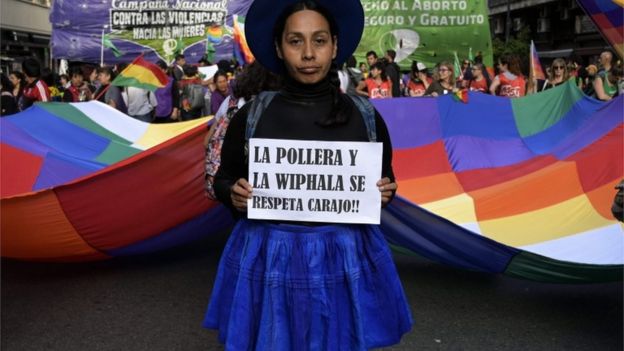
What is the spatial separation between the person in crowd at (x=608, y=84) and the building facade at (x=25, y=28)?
24.0m

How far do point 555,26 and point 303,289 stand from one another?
44365 millimetres

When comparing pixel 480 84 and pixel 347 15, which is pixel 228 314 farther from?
pixel 480 84

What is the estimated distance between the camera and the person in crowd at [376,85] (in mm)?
10758

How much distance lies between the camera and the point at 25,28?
33969 millimetres

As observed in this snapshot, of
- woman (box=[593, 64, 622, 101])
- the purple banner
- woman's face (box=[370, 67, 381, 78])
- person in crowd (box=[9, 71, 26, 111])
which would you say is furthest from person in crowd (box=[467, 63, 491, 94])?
the purple banner

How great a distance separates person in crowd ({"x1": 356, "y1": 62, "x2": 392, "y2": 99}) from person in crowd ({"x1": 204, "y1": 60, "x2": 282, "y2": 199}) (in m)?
6.30

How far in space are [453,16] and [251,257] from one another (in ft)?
50.2

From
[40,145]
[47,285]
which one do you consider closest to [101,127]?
[40,145]

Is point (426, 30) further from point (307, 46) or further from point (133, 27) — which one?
point (307, 46)

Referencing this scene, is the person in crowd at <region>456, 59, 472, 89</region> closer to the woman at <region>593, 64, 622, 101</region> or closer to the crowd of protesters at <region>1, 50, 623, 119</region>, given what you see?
the crowd of protesters at <region>1, 50, 623, 119</region>

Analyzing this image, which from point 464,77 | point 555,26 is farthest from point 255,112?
point 555,26

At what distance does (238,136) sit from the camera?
7.98ft

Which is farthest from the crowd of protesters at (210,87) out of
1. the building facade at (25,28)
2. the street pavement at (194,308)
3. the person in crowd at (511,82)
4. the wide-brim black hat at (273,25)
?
the building facade at (25,28)

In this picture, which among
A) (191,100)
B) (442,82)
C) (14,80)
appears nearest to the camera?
(14,80)
